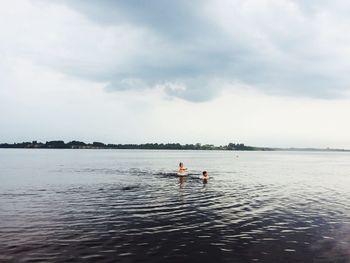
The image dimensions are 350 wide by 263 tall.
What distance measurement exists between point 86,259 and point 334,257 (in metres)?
13.1

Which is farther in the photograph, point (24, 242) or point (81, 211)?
point (81, 211)

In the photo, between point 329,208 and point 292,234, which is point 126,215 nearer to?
point 292,234

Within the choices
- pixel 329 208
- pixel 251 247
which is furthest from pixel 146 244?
pixel 329 208

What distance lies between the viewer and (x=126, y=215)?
30.3 meters

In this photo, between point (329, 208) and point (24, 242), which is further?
point (329, 208)

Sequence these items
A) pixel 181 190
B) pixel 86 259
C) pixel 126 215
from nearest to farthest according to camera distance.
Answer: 1. pixel 86 259
2. pixel 126 215
3. pixel 181 190

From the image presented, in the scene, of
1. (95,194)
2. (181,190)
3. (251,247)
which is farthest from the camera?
(181,190)

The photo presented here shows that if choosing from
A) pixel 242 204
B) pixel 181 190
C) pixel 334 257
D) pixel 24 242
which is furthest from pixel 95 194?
pixel 334 257

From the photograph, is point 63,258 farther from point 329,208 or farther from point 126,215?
point 329,208

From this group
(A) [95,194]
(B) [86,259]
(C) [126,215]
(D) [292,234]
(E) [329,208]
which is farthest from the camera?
(A) [95,194]

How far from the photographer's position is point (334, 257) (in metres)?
19.5

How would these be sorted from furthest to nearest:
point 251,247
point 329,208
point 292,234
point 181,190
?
point 181,190
point 329,208
point 292,234
point 251,247

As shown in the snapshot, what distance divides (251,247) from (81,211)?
54.8 feet

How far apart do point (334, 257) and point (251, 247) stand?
14.5 feet
